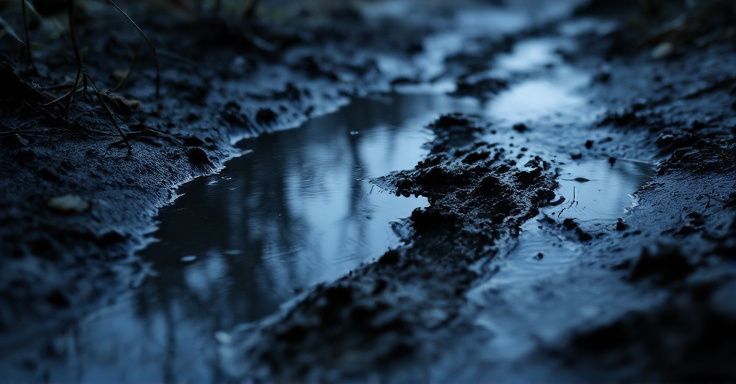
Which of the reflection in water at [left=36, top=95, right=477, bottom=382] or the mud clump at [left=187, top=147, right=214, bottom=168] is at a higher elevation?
the mud clump at [left=187, top=147, right=214, bottom=168]

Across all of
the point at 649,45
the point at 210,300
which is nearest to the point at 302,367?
the point at 210,300

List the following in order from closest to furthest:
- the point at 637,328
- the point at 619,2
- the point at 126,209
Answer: the point at 637,328 → the point at 126,209 → the point at 619,2

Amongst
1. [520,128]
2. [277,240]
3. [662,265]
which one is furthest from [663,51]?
[277,240]

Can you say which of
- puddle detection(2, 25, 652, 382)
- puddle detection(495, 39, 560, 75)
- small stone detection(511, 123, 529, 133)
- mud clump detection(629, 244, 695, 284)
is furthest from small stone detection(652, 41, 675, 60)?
mud clump detection(629, 244, 695, 284)

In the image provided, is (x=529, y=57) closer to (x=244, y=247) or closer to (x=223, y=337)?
(x=244, y=247)

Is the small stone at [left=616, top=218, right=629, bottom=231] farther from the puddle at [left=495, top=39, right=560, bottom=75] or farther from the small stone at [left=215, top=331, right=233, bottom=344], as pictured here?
the puddle at [left=495, top=39, right=560, bottom=75]

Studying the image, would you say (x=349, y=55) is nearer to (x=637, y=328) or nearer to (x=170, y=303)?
(x=170, y=303)

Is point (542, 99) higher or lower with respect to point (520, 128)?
higher
